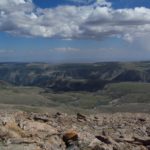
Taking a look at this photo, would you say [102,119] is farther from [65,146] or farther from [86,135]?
[65,146]

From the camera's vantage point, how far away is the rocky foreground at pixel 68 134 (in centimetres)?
2489

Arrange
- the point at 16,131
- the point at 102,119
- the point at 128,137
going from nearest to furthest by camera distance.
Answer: the point at 16,131, the point at 128,137, the point at 102,119

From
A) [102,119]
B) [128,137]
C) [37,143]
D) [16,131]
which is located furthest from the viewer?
[102,119]

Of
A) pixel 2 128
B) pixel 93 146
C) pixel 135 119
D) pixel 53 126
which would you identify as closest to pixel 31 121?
pixel 53 126

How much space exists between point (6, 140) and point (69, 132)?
446cm

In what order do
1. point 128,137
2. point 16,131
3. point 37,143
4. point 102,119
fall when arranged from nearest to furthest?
point 37,143 → point 16,131 → point 128,137 → point 102,119

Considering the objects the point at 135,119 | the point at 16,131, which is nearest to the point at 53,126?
the point at 16,131

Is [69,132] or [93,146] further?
[69,132]

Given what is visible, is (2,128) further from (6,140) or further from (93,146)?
(93,146)

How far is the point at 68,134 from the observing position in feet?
87.1

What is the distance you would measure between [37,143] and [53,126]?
4.80 meters

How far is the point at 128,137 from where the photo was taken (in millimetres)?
28406

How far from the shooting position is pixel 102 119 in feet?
114

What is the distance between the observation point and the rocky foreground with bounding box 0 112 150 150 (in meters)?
24.9
